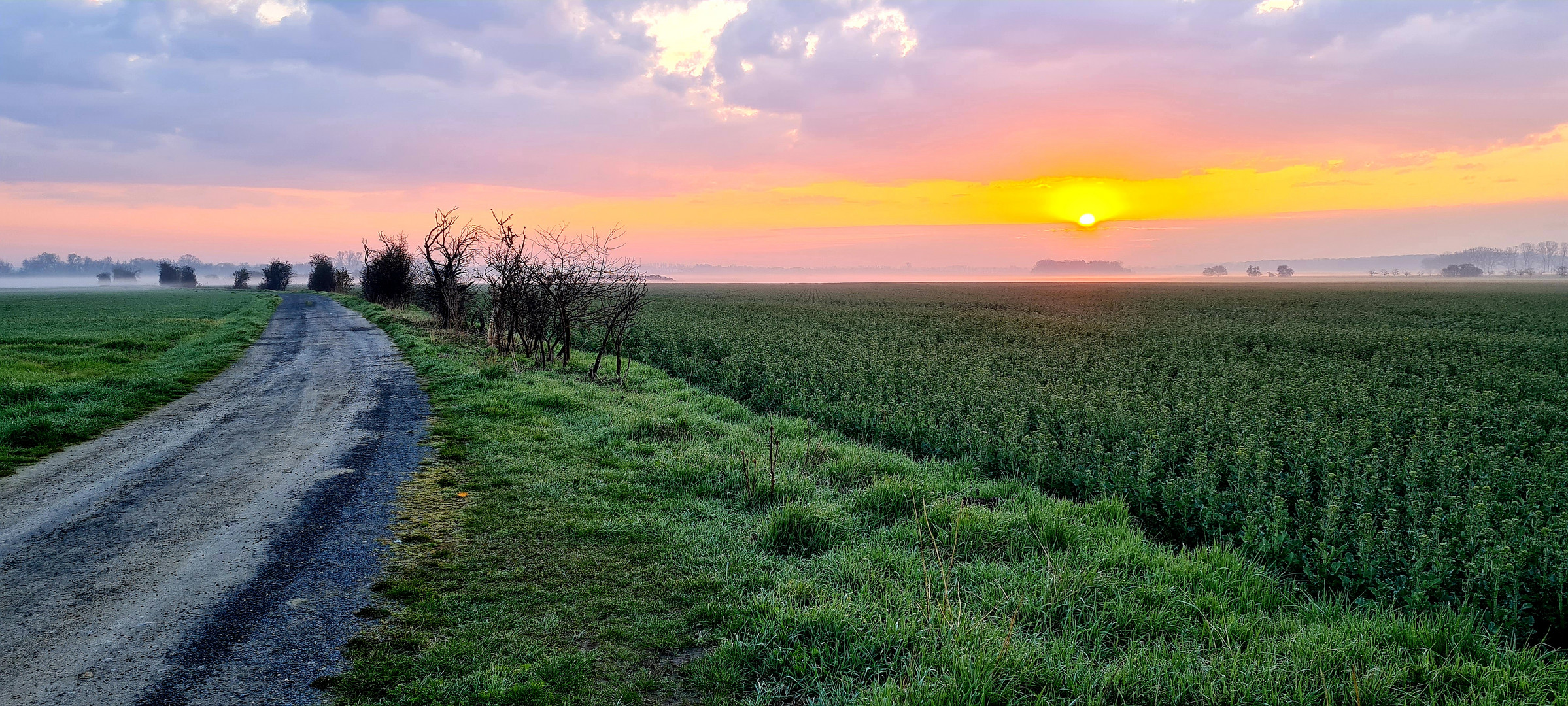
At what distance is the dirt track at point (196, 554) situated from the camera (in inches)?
165

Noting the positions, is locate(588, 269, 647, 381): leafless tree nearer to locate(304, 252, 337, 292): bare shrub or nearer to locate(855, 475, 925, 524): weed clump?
locate(855, 475, 925, 524): weed clump

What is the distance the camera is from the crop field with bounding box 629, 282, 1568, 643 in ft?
19.6

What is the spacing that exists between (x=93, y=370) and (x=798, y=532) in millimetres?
19520

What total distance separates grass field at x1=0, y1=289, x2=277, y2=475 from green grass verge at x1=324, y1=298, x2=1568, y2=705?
21.7 feet

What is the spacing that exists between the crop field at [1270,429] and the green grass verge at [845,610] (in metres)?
0.70

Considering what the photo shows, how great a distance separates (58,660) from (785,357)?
16.0m

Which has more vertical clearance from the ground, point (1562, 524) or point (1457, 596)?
point (1562, 524)

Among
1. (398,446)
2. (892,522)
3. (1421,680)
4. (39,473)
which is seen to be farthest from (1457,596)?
Answer: (39,473)

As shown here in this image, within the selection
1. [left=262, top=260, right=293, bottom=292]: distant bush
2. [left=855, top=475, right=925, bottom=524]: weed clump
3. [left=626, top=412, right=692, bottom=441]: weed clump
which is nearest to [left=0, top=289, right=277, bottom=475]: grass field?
[left=626, top=412, right=692, bottom=441]: weed clump

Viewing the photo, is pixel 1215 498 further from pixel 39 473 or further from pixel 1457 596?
pixel 39 473

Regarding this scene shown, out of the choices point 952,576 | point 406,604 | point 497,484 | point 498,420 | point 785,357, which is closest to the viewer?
point 406,604

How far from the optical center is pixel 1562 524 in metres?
6.02

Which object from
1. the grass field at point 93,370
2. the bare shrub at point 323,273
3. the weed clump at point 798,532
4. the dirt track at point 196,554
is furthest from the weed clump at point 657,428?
the bare shrub at point 323,273

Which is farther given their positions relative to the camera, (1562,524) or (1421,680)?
(1562,524)
